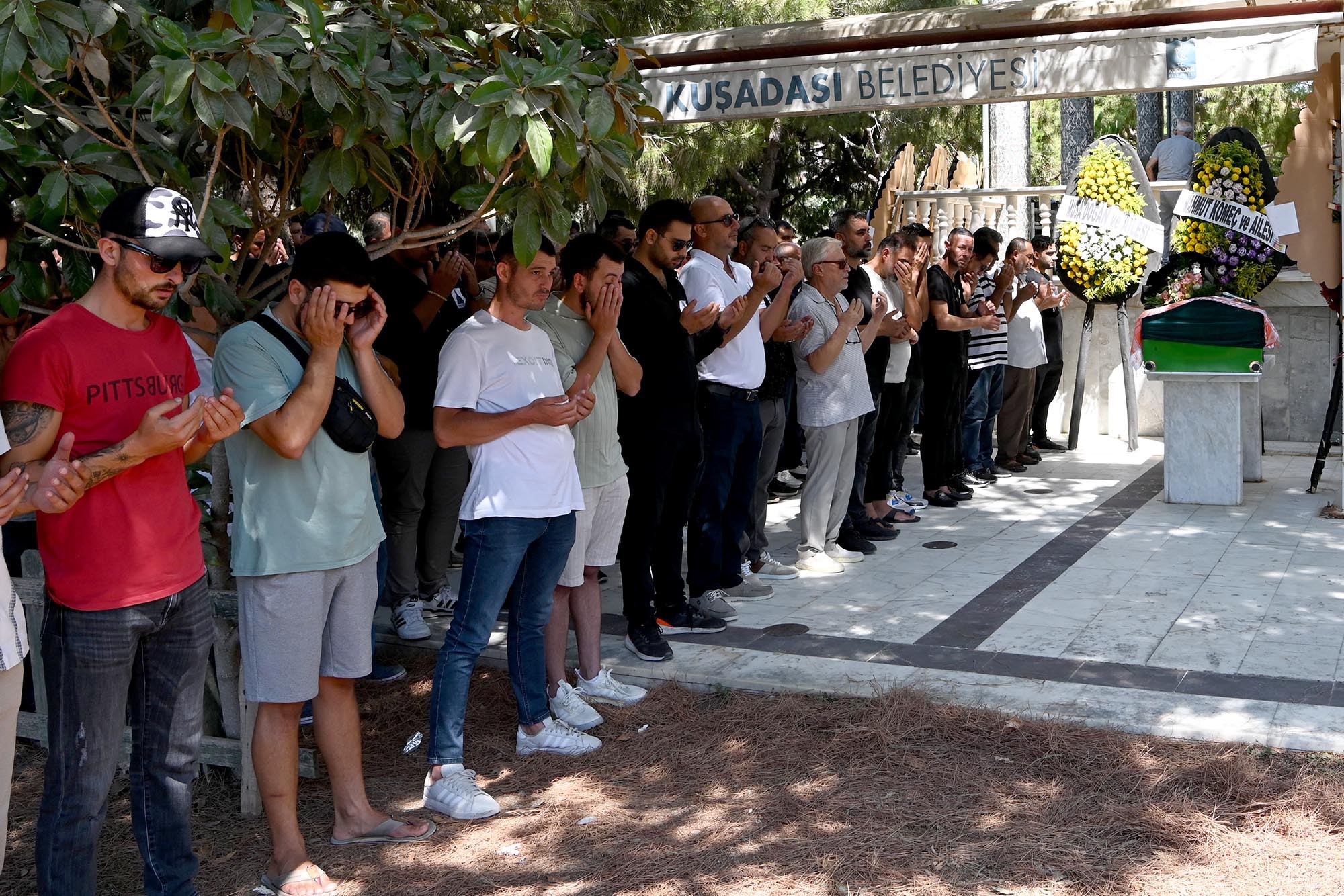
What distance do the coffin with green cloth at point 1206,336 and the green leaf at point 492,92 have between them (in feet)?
21.6

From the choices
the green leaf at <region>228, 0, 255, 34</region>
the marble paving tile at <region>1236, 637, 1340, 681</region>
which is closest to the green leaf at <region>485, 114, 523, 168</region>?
→ the green leaf at <region>228, 0, 255, 34</region>

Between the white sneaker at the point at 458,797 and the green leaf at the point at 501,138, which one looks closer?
the green leaf at the point at 501,138

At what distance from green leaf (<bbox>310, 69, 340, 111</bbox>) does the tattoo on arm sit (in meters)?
1.19

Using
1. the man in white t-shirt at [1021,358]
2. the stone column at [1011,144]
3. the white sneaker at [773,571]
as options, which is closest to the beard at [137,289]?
the white sneaker at [773,571]

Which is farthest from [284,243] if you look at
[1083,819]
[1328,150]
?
[1328,150]

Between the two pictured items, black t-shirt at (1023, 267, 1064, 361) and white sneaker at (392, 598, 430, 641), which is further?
black t-shirt at (1023, 267, 1064, 361)

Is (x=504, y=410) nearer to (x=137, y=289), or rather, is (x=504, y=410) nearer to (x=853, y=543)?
(x=137, y=289)

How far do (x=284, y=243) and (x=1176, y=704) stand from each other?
15.6 ft

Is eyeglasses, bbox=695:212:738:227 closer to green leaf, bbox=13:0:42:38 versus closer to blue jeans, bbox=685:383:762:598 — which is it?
blue jeans, bbox=685:383:762:598

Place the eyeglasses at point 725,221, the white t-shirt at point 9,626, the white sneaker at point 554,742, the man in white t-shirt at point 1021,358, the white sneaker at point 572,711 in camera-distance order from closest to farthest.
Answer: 1. the white t-shirt at point 9,626
2. the white sneaker at point 554,742
3. the white sneaker at point 572,711
4. the eyeglasses at point 725,221
5. the man in white t-shirt at point 1021,358

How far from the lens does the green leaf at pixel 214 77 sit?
3540 mm

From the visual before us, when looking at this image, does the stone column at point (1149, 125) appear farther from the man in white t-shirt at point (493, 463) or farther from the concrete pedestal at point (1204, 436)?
the man in white t-shirt at point (493, 463)

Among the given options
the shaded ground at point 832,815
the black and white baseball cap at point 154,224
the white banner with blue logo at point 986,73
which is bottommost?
the shaded ground at point 832,815

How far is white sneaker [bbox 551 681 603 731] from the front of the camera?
5316mm
